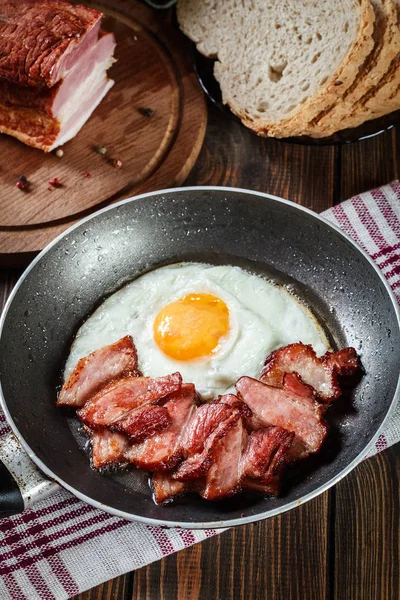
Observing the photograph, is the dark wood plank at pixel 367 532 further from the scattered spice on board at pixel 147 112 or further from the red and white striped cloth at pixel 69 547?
the scattered spice on board at pixel 147 112

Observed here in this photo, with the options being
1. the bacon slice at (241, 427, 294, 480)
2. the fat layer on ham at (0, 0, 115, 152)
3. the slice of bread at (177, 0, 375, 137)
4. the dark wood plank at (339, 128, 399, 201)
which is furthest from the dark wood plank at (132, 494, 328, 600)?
the fat layer on ham at (0, 0, 115, 152)

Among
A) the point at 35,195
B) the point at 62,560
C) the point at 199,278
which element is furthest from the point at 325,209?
the point at 62,560

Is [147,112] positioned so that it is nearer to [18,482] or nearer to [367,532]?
[18,482]

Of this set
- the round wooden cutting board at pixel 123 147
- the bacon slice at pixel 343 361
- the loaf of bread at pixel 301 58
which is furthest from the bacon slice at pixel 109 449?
the loaf of bread at pixel 301 58

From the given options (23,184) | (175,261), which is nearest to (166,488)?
(175,261)

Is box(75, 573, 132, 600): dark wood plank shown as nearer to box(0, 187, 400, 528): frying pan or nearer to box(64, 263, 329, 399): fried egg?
box(0, 187, 400, 528): frying pan
